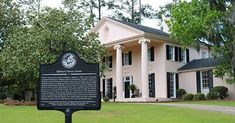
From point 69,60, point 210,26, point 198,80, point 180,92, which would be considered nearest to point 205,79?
point 198,80

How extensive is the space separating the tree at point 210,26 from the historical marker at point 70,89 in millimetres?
21008

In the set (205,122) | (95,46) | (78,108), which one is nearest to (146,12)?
(95,46)

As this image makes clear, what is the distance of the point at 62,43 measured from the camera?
29047mm

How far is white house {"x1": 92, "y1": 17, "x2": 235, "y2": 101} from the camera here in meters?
36.2

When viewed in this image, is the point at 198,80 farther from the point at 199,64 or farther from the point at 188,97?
the point at 188,97

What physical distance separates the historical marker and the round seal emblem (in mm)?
26

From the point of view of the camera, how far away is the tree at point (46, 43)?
91.6ft

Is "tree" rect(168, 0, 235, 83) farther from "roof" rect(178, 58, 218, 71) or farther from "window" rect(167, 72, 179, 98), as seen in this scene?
"window" rect(167, 72, 179, 98)

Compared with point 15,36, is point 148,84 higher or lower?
lower

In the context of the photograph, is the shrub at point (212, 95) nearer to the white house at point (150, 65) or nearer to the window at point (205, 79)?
the white house at point (150, 65)

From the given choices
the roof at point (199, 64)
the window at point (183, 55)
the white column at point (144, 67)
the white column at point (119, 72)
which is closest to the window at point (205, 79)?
the roof at point (199, 64)

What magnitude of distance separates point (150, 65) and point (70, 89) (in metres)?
30.5

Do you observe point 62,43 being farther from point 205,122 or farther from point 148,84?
point 205,122

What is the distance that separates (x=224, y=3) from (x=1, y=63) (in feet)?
54.3
